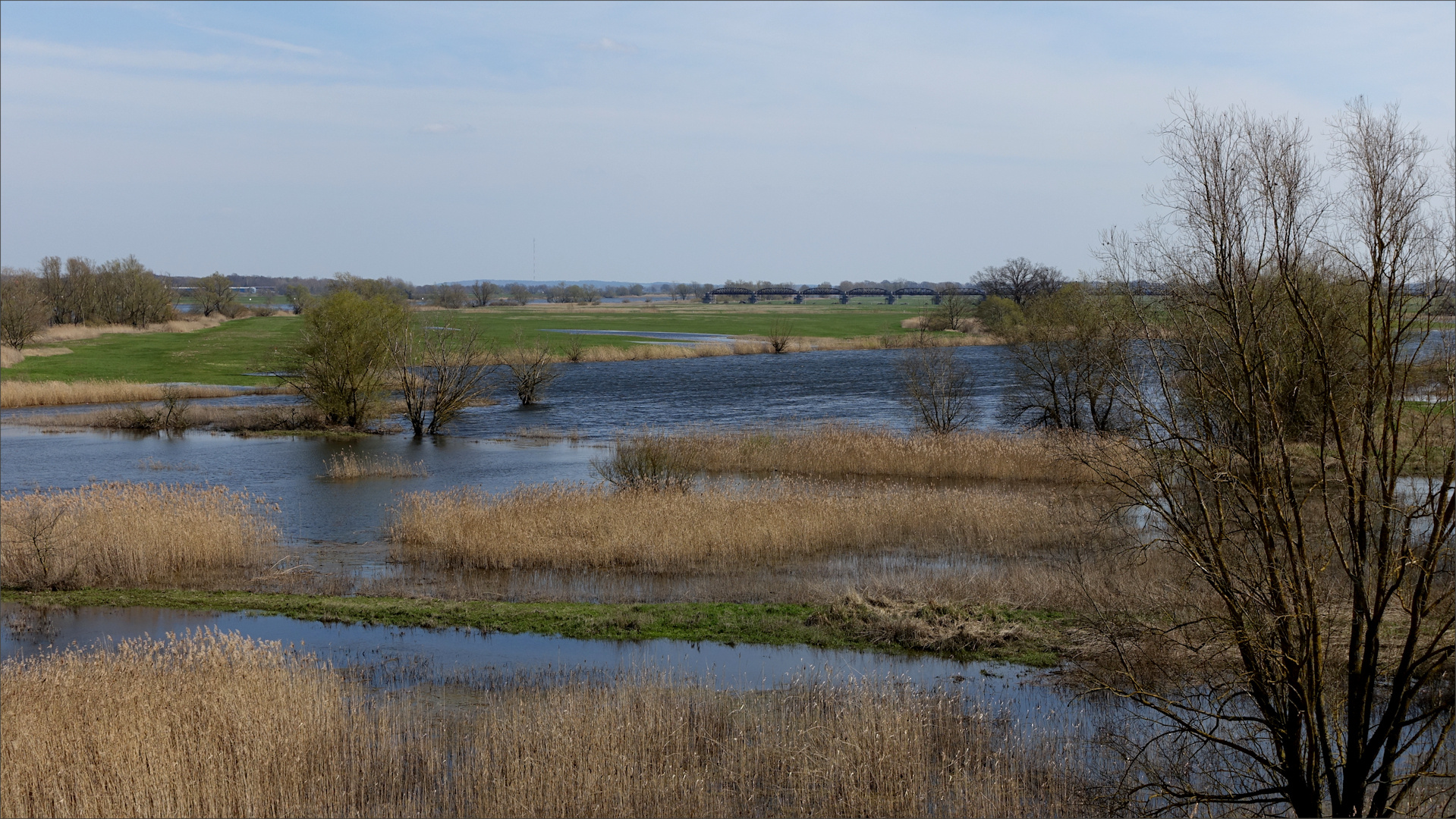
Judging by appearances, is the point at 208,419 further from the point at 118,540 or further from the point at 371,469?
Answer: the point at 118,540

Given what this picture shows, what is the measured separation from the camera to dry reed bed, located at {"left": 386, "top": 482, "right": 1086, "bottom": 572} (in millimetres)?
18656

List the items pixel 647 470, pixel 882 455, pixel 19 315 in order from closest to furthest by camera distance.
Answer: pixel 647 470 → pixel 882 455 → pixel 19 315

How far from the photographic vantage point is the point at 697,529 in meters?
19.1

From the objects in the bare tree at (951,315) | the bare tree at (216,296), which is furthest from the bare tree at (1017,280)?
the bare tree at (216,296)

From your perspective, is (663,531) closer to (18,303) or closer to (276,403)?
(276,403)

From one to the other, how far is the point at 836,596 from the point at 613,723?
6081 mm

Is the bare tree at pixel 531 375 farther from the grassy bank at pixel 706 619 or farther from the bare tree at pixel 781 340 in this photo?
the grassy bank at pixel 706 619

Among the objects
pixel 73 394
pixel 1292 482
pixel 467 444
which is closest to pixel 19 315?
pixel 73 394

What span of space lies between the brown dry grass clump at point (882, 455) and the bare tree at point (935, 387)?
2.83 metres

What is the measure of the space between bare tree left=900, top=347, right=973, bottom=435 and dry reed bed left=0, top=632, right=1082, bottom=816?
973 inches

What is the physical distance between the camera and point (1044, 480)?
27.1 metres

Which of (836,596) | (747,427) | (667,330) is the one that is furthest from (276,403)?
(667,330)

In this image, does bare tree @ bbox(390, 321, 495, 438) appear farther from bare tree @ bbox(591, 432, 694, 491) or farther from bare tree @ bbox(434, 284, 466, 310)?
bare tree @ bbox(434, 284, 466, 310)

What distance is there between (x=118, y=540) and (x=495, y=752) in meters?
12.1
